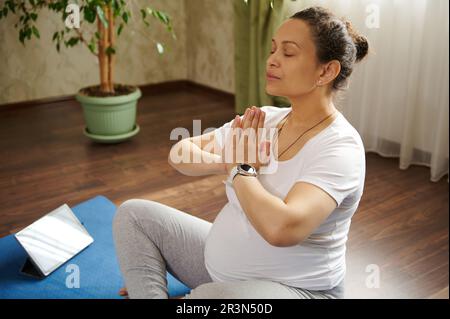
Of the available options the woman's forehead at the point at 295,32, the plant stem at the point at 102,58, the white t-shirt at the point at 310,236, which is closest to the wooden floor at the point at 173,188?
the plant stem at the point at 102,58

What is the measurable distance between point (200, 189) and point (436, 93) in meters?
1.08

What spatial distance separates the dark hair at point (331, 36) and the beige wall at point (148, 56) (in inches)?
31.8

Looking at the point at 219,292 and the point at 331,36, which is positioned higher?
the point at 331,36

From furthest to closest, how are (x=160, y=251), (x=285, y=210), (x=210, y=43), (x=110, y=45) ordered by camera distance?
1. (x=210, y=43)
2. (x=110, y=45)
3. (x=160, y=251)
4. (x=285, y=210)

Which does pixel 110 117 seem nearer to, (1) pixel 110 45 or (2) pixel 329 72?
(1) pixel 110 45

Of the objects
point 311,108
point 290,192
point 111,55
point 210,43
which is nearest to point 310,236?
point 290,192

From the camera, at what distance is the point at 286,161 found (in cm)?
90

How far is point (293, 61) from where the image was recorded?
2.83 ft

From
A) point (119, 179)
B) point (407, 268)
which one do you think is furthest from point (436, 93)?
point (119, 179)

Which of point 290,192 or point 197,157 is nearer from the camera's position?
point 290,192

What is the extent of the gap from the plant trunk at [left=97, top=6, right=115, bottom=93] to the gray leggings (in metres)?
1.15

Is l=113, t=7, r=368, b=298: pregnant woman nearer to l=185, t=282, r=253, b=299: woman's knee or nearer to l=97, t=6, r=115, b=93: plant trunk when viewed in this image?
l=185, t=282, r=253, b=299: woman's knee

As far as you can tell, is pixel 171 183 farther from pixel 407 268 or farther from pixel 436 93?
pixel 436 93

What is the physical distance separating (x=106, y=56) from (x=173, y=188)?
32.3 inches
